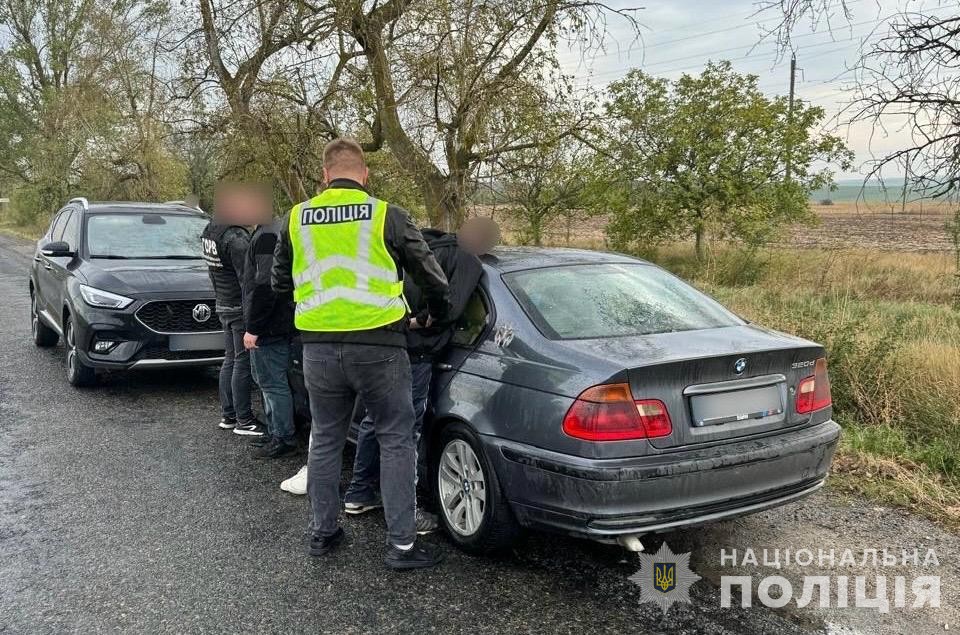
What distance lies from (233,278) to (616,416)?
3.41 metres

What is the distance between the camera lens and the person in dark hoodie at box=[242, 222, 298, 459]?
476cm

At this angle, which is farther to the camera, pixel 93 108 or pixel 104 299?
pixel 93 108

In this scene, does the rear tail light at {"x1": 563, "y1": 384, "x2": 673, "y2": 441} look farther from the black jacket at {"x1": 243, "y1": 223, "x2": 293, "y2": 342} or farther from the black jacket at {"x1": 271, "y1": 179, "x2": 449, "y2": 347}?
the black jacket at {"x1": 243, "y1": 223, "x2": 293, "y2": 342}

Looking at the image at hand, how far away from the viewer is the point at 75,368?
22.8ft

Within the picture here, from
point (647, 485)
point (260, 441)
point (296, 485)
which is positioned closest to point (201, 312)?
point (260, 441)

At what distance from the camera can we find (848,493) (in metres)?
4.44

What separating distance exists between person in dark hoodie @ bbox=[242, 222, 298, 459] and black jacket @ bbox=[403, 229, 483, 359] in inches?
52.5

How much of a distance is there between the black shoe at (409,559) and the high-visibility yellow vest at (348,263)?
1078 mm

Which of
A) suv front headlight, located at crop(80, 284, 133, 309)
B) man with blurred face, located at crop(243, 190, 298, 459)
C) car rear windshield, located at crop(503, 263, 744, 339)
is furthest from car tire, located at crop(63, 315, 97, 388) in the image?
car rear windshield, located at crop(503, 263, 744, 339)

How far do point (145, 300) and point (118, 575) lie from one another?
3.63m

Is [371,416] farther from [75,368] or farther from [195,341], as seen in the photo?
[75,368]

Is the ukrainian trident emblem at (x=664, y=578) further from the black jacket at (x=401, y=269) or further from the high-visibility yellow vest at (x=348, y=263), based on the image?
the high-visibility yellow vest at (x=348, y=263)

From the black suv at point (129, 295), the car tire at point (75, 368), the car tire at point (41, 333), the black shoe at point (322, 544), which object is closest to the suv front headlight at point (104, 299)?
the black suv at point (129, 295)

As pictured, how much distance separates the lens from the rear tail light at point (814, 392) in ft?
11.4
